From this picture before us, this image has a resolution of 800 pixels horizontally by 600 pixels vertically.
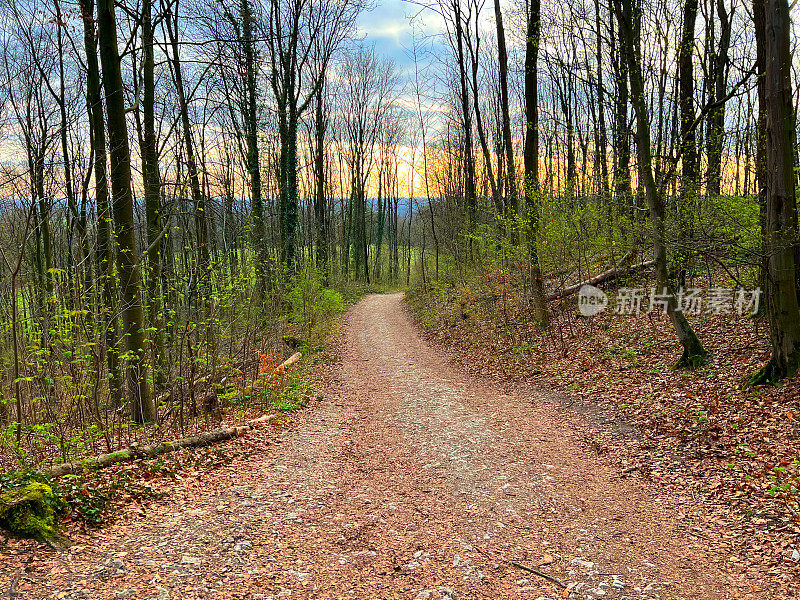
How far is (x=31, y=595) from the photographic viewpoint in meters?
3.14

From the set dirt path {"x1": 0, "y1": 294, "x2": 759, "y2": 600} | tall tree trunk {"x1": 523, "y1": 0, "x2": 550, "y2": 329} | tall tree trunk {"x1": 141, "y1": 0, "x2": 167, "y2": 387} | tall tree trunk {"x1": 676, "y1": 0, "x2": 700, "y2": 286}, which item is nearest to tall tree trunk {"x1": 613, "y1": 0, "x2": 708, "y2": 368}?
tall tree trunk {"x1": 676, "y1": 0, "x2": 700, "y2": 286}

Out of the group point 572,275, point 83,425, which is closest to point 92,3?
point 83,425

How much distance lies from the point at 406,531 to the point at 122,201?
643 cm

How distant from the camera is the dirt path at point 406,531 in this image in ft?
11.8

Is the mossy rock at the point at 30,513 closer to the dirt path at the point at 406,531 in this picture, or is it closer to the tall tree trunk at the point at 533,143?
the dirt path at the point at 406,531

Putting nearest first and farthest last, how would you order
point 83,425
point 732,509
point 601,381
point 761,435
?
point 732,509 < point 761,435 < point 83,425 < point 601,381

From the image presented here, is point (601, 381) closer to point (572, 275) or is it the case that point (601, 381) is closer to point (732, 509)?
point (732, 509)

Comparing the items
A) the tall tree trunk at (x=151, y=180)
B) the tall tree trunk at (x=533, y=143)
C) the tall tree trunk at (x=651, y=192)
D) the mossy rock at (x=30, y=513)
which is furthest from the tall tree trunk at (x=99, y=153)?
the tall tree trunk at (x=533, y=143)

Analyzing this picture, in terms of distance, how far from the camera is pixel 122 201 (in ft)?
24.2

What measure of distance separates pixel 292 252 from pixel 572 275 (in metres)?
10.3

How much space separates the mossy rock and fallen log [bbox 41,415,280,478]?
1.96 ft

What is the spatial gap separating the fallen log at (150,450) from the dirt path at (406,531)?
1.57 ft

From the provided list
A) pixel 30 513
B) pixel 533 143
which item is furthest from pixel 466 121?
pixel 30 513

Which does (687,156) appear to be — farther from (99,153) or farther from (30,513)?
(30,513)
